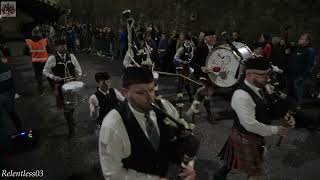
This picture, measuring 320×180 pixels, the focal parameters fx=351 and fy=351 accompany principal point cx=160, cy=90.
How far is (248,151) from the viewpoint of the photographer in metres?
3.91

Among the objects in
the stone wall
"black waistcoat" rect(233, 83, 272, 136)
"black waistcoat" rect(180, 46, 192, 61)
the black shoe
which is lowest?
the black shoe

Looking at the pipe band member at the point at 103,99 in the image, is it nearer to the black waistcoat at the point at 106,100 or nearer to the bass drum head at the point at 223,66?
the black waistcoat at the point at 106,100

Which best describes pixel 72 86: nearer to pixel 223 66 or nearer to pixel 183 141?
pixel 223 66

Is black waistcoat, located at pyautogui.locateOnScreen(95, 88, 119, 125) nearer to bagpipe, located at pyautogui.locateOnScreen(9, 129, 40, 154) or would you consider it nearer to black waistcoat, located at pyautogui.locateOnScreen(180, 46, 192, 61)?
bagpipe, located at pyautogui.locateOnScreen(9, 129, 40, 154)

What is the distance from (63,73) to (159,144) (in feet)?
15.6

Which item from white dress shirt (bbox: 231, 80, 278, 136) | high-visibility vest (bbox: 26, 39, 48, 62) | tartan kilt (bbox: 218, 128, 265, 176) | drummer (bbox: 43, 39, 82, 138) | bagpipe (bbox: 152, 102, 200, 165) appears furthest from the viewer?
high-visibility vest (bbox: 26, 39, 48, 62)

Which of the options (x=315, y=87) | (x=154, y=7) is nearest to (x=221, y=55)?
(x=315, y=87)

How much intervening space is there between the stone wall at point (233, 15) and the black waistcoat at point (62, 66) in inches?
254

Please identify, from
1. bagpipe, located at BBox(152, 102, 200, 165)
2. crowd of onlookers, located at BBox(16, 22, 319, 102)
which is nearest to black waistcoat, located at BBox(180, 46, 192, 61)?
crowd of onlookers, located at BBox(16, 22, 319, 102)

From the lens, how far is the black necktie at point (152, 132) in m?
2.53

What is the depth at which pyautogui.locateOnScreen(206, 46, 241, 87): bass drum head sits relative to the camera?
715 cm

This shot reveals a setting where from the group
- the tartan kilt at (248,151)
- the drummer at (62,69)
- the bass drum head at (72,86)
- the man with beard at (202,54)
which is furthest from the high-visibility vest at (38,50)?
the tartan kilt at (248,151)

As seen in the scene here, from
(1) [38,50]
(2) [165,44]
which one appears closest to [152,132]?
(1) [38,50]

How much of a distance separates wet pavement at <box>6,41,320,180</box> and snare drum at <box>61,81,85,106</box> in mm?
751
